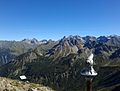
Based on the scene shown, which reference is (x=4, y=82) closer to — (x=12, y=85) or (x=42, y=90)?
(x=12, y=85)

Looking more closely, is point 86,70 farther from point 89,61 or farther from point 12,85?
point 12,85

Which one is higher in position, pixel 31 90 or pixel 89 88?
pixel 89 88

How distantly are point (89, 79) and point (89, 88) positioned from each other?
0.50m

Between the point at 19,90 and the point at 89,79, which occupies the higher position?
the point at 89,79

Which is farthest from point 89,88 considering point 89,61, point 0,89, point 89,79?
point 0,89

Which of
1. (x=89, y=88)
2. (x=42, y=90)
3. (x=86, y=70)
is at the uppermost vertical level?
(x=86, y=70)

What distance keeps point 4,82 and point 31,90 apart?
815cm

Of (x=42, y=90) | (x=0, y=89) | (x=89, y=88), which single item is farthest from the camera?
(x=42, y=90)

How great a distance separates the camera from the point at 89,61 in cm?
1345

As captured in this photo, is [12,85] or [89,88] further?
[12,85]

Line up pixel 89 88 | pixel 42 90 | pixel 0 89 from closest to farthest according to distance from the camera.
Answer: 1. pixel 89 88
2. pixel 0 89
3. pixel 42 90

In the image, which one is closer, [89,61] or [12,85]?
[89,61]

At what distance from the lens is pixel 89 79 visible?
13672 mm

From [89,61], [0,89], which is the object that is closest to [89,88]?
[89,61]
